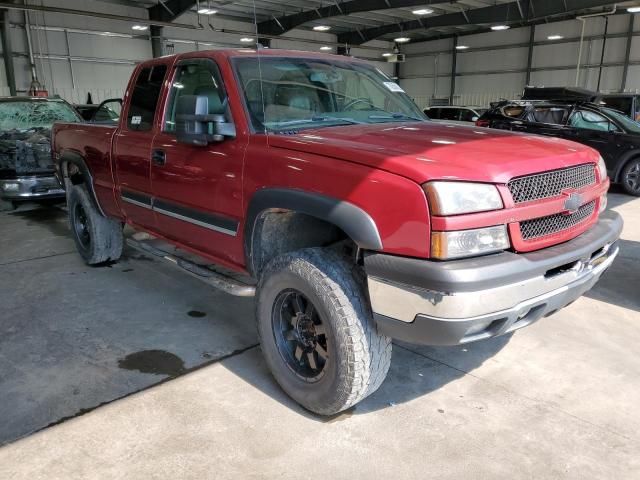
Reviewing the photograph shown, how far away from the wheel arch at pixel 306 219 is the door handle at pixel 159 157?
37.8 inches

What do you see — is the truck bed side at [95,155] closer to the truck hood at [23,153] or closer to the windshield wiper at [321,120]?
the windshield wiper at [321,120]

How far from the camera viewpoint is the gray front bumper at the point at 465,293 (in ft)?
6.61

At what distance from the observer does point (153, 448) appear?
7.85ft

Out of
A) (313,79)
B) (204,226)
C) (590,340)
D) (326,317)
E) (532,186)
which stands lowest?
(590,340)

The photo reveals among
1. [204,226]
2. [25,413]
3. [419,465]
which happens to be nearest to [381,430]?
[419,465]

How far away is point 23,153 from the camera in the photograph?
7348 mm

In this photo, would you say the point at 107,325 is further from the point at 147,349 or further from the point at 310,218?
the point at 310,218

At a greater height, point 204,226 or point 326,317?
point 204,226

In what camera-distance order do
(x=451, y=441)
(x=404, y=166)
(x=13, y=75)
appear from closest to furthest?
(x=404, y=166)
(x=451, y=441)
(x=13, y=75)

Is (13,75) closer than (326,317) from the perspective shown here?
No

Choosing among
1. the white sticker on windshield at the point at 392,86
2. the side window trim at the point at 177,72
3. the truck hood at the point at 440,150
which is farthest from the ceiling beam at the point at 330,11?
the truck hood at the point at 440,150

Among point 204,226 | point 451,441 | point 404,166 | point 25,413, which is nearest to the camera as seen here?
point 404,166

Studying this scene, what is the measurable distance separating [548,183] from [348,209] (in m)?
0.95

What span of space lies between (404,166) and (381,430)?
1.32m
